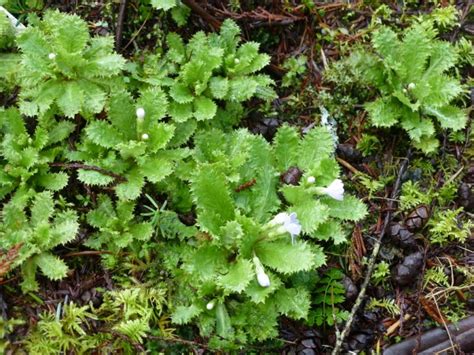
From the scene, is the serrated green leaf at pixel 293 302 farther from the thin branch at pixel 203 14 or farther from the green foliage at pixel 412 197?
the thin branch at pixel 203 14

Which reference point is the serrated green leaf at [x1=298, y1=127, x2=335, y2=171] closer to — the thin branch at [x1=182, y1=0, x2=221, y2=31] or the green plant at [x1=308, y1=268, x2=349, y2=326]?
the green plant at [x1=308, y1=268, x2=349, y2=326]

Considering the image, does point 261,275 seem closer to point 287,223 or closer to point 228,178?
point 287,223

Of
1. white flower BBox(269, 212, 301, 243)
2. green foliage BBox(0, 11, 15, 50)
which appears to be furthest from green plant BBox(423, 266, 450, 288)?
green foliage BBox(0, 11, 15, 50)

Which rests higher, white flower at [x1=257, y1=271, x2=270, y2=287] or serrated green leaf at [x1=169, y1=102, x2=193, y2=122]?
serrated green leaf at [x1=169, y1=102, x2=193, y2=122]

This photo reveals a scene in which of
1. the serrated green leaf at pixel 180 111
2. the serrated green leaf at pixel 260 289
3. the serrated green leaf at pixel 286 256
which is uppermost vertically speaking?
the serrated green leaf at pixel 180 111

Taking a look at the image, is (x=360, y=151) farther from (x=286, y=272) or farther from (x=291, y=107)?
(x=286, y=272)

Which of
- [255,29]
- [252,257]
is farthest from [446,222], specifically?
[255,29]

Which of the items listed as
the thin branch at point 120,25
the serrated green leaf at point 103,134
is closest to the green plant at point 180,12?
the thin branch at point 120,25
